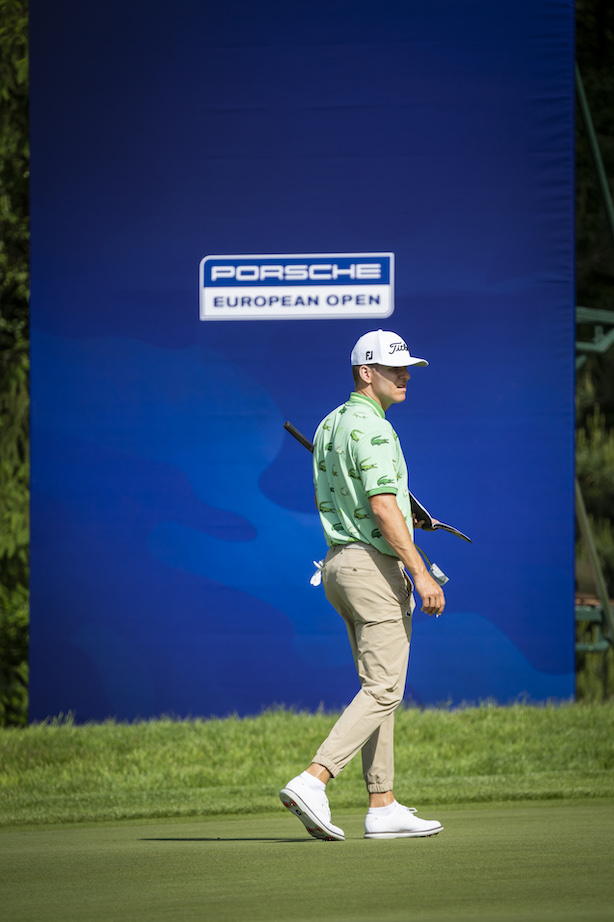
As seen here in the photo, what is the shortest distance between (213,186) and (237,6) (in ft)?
4.01

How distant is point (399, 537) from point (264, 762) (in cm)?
329

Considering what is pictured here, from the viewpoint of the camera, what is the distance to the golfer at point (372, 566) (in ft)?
14.0

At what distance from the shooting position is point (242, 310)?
8.40 m

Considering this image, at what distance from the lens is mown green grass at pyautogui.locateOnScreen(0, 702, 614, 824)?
5930mm

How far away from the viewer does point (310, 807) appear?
13.4ft

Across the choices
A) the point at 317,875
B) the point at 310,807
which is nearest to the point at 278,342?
the point at 310,807

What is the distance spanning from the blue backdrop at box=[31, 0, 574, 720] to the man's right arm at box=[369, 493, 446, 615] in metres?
3.96

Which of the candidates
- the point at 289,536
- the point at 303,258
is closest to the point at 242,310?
the point at 303,258

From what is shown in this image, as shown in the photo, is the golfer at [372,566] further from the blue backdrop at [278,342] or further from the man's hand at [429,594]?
the blue backdrop at [278,342]

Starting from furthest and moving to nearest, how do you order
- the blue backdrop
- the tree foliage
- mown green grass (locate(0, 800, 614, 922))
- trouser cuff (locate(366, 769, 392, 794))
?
the tree foliage
the blue backdrop
trouser cuff (locate(366, 769, 392, 794))
mown green grass (locate(0, 800, 614, 922))

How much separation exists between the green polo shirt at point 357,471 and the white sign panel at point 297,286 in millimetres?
3870

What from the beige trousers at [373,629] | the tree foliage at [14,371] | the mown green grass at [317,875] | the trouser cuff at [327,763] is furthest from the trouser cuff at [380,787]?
the tree foliage at [14,371]

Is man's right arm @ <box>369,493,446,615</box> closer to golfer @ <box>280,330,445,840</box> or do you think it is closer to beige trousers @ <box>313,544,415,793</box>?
golfer @ <box>280,330,445,840</box>

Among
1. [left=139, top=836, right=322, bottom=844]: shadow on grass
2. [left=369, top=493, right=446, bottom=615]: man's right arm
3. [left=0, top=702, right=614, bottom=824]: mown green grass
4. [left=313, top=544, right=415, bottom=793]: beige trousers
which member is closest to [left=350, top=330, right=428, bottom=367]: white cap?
[left=369, top=493, right=446, bottom=615]: man's right arm
